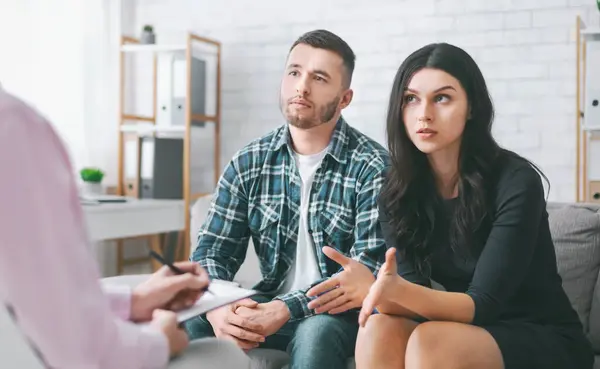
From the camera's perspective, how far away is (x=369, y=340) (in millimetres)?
1540

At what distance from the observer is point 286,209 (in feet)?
6.69

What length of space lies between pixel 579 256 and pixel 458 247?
0.48 metres

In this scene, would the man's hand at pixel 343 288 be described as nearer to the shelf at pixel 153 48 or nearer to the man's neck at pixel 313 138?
the man's neck at pixel 313 138

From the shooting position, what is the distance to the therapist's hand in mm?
1003

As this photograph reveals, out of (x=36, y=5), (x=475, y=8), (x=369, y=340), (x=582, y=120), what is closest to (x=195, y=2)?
(x=36, y=5)

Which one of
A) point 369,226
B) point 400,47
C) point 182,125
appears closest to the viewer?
point 369,226

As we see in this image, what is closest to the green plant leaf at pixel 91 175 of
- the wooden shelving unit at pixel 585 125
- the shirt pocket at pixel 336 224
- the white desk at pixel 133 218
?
the white desk at pixel 133 218

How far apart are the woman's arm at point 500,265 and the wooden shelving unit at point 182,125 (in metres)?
2.23

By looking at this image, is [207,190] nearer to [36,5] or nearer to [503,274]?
[36,5]

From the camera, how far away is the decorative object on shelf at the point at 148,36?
12.5 feet

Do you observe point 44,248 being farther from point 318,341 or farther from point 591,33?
point 591,33

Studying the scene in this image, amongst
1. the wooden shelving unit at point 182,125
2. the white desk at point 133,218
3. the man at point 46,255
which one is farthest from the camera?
the wooden shelving unit at point 182,125

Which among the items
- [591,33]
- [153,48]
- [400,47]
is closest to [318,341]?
[591,33]

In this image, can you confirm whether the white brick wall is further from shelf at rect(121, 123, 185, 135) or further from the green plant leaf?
the green plant leaf
